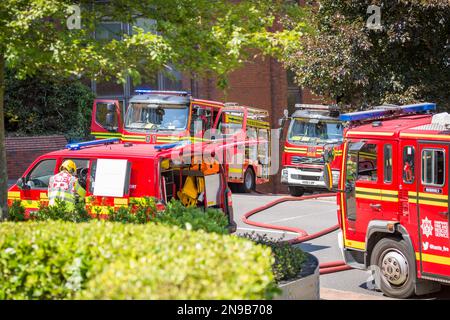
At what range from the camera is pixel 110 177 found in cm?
1226

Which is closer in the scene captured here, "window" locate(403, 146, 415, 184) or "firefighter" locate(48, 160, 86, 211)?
"window" locate(403, 146, 415, 184)

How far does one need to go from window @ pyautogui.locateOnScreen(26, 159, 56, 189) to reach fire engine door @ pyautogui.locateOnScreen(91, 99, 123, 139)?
28.6 ft

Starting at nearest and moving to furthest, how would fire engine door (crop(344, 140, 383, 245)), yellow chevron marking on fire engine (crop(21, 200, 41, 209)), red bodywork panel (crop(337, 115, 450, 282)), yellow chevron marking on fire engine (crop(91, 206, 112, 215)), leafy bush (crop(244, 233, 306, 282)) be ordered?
leafy bush (crop(244, 233, 306, 282)), red bodywork panel (crop(337, 115, 450, 282)), yellow chevron marking on fire engine (crop(91, 206, 112, 215)), fire engine door (crop(344, 140, 383, 245)), yellow chevron marking on fire engine (crop(21, 200, 41, 209))

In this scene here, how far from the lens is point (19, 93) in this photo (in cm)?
2814

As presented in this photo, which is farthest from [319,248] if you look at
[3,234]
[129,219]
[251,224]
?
[3,234]

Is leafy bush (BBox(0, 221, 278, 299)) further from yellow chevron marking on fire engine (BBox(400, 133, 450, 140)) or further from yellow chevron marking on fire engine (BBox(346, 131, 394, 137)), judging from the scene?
yellow chevron marking on fire engine (BBox(346, 131, 394, 137))

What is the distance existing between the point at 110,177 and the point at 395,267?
4501 mm

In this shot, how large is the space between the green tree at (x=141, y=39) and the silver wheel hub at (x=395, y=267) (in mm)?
3555

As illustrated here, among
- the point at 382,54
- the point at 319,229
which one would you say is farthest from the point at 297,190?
the point at 319,229

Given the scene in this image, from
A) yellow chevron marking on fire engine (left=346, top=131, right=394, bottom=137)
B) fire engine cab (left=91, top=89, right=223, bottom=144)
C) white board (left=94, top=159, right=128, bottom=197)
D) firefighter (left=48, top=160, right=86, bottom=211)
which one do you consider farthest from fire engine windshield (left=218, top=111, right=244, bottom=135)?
yellow chevron marking on fire engine (left=346, top=131, right=394, bottom=137)

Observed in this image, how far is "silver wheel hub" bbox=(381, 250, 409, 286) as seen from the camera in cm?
1126

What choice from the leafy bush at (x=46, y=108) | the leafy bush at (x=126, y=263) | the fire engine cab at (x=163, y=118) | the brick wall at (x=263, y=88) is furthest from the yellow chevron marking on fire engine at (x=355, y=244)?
the brick wall at (x=263, y=88)

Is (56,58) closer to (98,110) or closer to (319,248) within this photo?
(319,248)

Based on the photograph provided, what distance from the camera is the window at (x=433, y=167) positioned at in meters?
10.5
